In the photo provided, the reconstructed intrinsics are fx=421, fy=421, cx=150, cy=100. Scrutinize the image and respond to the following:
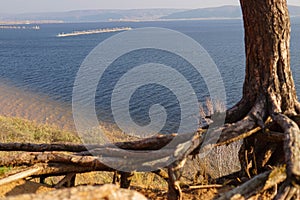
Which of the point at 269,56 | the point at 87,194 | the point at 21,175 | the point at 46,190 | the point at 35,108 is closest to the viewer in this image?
the point at 87,194

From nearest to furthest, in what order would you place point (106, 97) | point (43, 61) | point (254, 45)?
point (254, 45)
point (106, 97)
point (43, 61)

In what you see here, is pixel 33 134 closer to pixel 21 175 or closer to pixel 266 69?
pixel 21 175

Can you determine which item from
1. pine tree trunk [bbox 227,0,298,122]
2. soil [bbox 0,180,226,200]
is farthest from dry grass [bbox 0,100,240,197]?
pine tree trunk [bbox 227,0,298,122]

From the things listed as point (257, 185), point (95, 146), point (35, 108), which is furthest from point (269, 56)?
point (35, 108)

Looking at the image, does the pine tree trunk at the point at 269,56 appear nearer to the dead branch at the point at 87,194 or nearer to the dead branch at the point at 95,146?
the dead branch at the point at 95,146

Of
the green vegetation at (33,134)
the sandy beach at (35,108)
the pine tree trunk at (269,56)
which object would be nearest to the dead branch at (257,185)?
the pine tree trunk at (269,56)

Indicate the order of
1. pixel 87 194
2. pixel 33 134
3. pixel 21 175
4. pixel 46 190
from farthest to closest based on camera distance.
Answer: pixel 33 134, pixel 46 190, pixel 21 175, pixel 87 194

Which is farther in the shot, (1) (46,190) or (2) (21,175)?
(1) (46,190)

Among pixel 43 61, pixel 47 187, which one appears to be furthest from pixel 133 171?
pixel 43 61

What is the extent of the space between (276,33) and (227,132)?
1372mm

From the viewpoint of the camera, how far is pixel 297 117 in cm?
502

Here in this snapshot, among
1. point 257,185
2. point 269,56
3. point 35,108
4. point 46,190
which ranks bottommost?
point 35,108

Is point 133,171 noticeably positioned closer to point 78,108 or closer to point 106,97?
point 78,108

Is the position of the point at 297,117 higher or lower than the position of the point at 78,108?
higher
